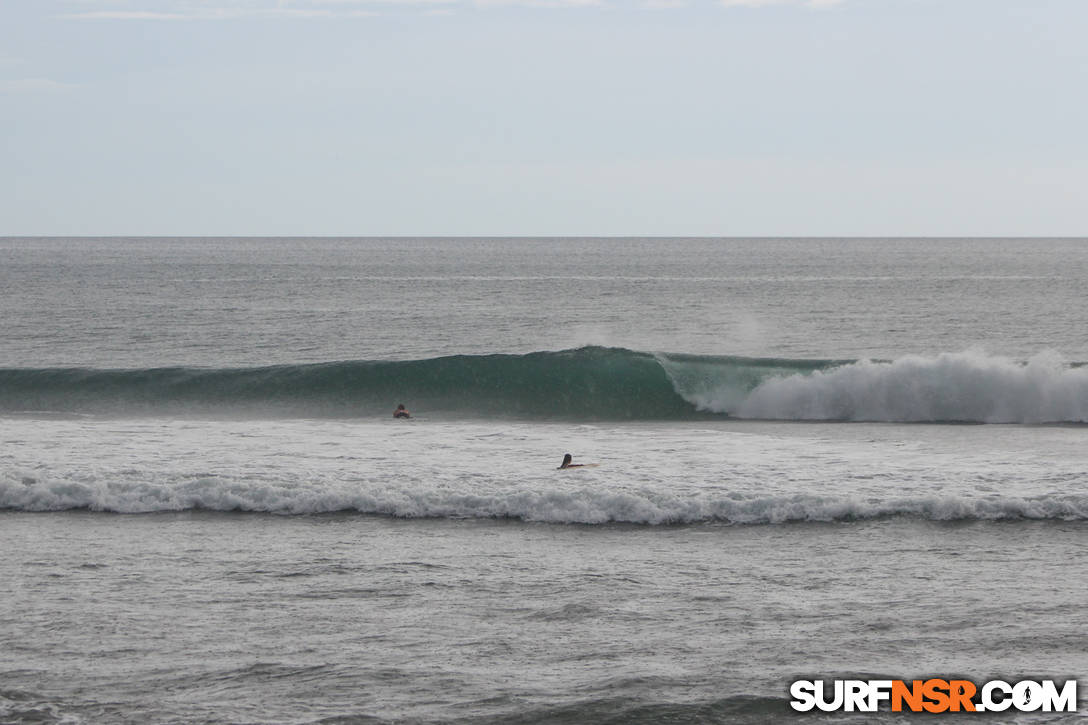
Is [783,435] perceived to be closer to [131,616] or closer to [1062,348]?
[131,616]

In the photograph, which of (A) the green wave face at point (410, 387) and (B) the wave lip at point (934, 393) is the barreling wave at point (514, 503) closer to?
(A) the green wave face at point (410, 387)

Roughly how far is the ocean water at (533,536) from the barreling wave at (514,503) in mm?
40

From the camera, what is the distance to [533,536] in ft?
41.8

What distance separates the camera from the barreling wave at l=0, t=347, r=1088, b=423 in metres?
24.2

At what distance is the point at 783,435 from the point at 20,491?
12717 millimetres

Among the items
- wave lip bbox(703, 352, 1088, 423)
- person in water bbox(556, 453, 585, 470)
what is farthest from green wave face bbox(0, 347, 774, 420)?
person in water bbox(556, 453, 585, 470)

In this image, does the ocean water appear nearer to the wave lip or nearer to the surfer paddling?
the wave lip

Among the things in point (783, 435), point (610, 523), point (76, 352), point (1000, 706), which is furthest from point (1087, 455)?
point (76, 352)

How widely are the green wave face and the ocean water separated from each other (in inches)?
3.9

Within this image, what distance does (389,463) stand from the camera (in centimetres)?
1644

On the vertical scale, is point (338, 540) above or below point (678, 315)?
below

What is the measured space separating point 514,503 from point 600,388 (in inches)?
500

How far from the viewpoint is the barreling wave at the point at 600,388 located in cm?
2417

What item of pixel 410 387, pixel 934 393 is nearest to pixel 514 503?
pixel 410 387
